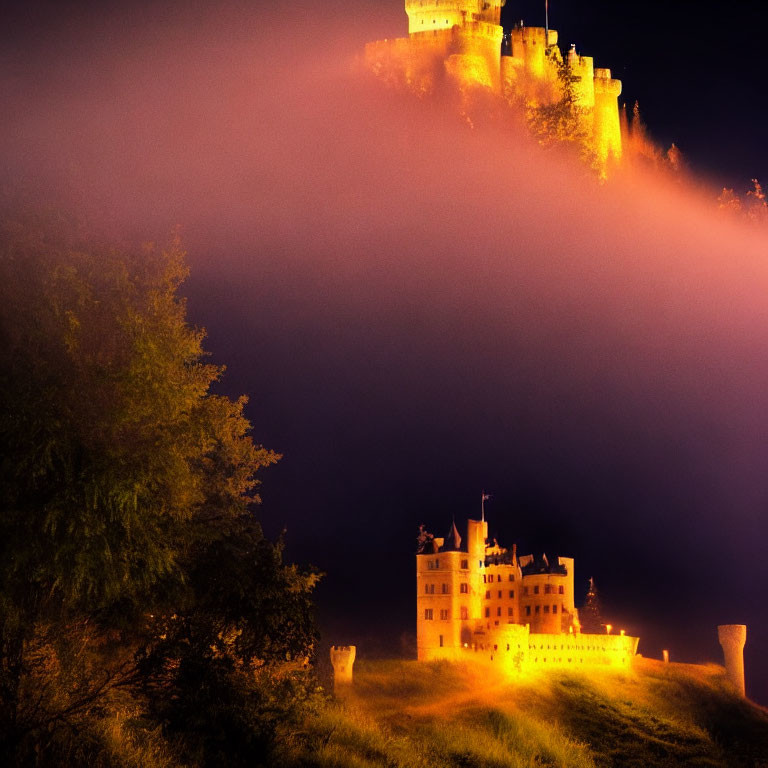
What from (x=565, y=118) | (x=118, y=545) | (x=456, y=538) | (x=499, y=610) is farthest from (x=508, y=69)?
(x=118, y=545)

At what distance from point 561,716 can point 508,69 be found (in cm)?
4433

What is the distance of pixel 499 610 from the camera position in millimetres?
63875

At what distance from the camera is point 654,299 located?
230 feet

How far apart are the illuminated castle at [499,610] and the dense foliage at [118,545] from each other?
1705 inches

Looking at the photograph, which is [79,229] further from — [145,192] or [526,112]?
[526,112]

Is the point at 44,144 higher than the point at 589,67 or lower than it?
lower

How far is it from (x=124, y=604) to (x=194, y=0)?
156 ft

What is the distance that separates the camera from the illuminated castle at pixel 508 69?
7675 centimetres

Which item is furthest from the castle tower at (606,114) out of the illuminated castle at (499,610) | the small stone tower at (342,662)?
the small stone tower at (342,662)

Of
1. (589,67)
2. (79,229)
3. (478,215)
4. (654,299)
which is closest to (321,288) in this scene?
(478,215)

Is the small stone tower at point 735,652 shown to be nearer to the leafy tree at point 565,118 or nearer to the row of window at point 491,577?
the row of window at point 491,577

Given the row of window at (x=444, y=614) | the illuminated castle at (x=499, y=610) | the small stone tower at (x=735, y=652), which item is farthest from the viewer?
the small stone tower at (x=735, y=652)

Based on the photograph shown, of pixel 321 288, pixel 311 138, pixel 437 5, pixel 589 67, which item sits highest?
pixel 437 5

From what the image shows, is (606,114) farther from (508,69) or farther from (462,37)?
(462,37)
